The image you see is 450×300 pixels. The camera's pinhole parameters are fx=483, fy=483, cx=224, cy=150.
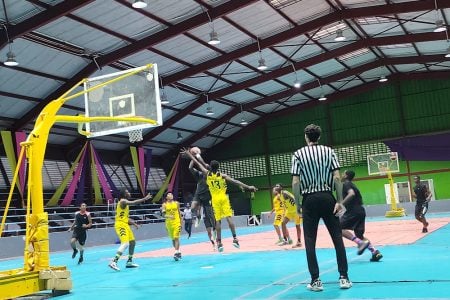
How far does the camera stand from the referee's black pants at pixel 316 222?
23.5 ft

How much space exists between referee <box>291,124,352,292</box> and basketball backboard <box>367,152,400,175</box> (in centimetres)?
2777

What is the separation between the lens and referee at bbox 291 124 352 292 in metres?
7.16

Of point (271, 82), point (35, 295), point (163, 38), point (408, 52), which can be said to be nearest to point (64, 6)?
point (163, 38)

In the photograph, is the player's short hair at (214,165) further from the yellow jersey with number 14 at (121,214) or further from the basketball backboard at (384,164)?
the basketball backboard at (384,164)

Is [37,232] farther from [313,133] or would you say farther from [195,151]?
[313,133]

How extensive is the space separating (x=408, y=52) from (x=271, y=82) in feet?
34.7

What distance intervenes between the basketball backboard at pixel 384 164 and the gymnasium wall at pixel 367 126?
7846 mm

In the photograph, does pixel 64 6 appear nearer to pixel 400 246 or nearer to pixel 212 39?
pixel 212 39

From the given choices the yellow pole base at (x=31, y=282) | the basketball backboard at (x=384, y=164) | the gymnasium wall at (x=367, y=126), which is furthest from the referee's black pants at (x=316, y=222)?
the gymnasium wall at (x=367, y=126)

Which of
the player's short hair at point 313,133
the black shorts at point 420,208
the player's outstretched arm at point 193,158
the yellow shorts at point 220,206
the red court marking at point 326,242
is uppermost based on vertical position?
the player's outstretched arm at point 193,158

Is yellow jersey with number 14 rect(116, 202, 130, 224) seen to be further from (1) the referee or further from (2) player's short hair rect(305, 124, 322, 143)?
(2) player's short hair rect(305, 124, 322, 143)

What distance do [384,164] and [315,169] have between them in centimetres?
2928

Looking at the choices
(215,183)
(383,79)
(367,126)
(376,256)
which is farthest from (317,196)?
(367,126)

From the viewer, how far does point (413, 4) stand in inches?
962
